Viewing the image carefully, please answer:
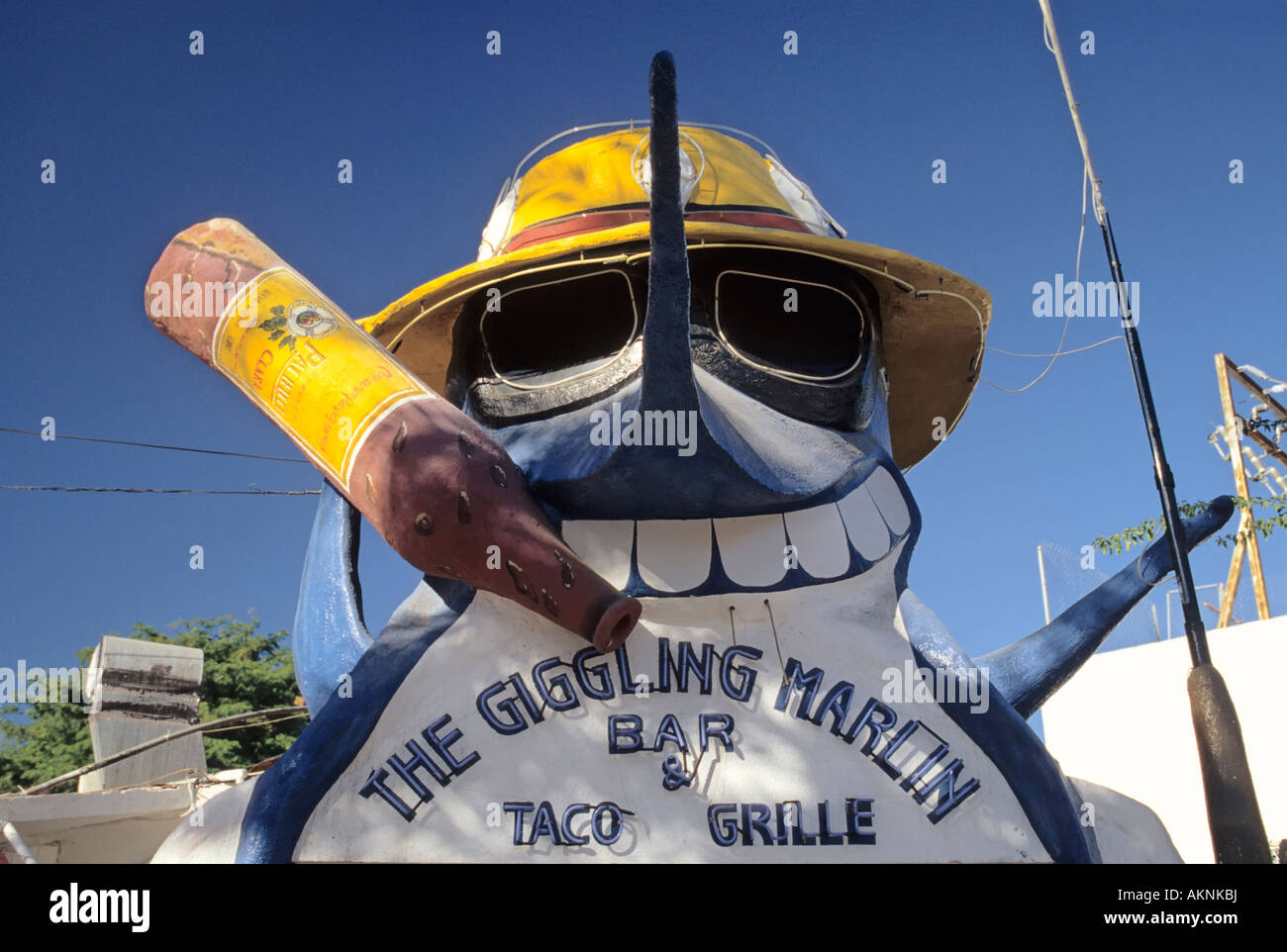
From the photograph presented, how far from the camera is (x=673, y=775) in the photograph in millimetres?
3514

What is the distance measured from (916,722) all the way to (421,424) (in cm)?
179

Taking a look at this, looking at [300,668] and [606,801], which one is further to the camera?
[300,668]

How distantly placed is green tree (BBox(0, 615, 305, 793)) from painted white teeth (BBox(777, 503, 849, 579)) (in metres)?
12.4

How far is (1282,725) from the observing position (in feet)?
28.1

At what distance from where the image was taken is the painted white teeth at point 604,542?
12.8 feet

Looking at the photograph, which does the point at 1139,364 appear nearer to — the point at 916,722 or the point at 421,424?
the point at 916,722

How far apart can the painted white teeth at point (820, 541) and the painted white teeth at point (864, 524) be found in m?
0.05

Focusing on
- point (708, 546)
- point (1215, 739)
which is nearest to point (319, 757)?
A: point (708, 546)

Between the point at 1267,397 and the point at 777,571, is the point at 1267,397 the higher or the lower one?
the higher one

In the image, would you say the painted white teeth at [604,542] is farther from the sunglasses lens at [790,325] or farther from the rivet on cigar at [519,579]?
the sunglasses lens at [790,325]

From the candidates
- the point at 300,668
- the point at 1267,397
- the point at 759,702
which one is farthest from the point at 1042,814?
the point at 1267,397

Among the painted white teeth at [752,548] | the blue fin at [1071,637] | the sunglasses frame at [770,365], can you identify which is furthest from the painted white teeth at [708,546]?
the blue fin at [1071,637]

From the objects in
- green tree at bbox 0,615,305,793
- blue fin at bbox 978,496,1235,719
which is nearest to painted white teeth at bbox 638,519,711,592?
blue fin at bbox 978,496,1235,719
